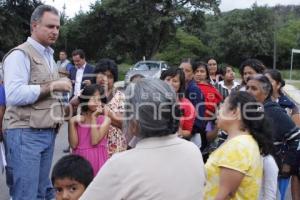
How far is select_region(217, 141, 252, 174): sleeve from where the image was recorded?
2617 mm

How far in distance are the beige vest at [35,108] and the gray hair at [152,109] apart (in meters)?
1.44

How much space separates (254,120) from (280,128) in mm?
1183

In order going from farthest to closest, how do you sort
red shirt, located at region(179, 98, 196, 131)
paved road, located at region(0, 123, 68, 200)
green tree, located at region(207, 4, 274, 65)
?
green tree, located at region(207, 4, 274, 65)
paved road, located at region(0, 123, 68, 200)
red shirt, located at region(179, 98, 196, 131)

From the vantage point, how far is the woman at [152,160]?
1.90 m

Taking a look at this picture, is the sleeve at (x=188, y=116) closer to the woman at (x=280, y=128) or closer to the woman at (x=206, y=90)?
the woman at (x=206, y=90)

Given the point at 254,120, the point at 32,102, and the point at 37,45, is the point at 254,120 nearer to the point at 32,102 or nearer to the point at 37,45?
the point at 32,102

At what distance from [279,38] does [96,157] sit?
6052 centimetres

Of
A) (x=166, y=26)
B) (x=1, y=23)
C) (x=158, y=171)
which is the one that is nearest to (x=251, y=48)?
(x=166, y=26)

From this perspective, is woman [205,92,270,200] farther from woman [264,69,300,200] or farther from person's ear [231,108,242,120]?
woman [264,69,300,200]

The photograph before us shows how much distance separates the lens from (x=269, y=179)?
312 cm

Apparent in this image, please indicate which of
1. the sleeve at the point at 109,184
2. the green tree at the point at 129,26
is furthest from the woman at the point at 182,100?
the green tree at the point at 129,26

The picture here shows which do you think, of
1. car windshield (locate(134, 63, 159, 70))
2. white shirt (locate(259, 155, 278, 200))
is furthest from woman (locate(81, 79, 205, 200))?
car windshield (locate(134, 63, 159, 70))

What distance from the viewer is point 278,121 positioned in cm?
398


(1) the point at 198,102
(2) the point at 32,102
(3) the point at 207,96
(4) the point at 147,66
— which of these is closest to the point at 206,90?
(3) the point at 207,96
